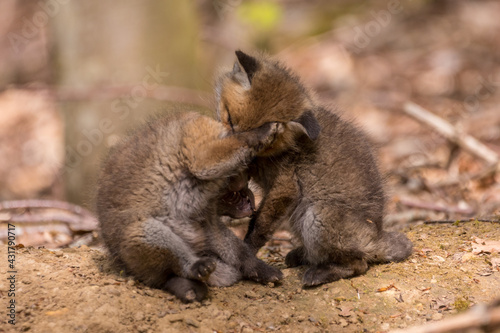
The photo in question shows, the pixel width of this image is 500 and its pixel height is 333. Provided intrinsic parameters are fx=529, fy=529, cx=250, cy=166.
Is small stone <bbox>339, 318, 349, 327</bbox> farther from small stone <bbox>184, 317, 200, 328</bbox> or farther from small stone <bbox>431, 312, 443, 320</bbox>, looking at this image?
small stone <bbox>184, 317, 200, 328</bbox>

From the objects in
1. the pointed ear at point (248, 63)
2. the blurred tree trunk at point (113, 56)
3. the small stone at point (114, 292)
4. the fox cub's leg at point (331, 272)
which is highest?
the blurred tree trunk at point (113, 56)

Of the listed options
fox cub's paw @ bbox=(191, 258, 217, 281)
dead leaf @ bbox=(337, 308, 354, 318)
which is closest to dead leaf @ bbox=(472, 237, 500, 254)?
dead leaf @ bbox=(337, 308, 354, 318)

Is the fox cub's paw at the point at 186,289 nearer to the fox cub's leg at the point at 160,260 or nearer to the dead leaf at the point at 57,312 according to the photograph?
the fox cub's leg at the point at 160,260

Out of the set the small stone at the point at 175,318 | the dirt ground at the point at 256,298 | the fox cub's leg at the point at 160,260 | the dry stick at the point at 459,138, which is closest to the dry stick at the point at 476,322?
the dirt ground at the point at 256,298

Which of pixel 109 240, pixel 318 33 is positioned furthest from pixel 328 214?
pixel 318 33

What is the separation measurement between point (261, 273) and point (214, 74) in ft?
6.98

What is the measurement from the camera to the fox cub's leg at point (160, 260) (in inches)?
157

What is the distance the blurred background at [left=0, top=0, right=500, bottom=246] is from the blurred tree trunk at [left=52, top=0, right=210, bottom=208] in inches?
0.8

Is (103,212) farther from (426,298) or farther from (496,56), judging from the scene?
(496,56)

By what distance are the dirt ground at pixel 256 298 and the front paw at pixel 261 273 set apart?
7 centimetres

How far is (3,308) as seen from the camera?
365 cm

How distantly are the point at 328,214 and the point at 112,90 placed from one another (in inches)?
155

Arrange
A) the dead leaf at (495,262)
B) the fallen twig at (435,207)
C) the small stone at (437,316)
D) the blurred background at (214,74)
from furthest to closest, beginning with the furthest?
the blurred background at (214,74)
the fallen twig at (435,207)
the dead leaf at (495,262)
the small stone at (437,316)

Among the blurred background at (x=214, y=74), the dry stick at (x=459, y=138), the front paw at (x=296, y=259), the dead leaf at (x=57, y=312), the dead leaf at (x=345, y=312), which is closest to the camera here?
the dead leaf at (x=57, y=312)
